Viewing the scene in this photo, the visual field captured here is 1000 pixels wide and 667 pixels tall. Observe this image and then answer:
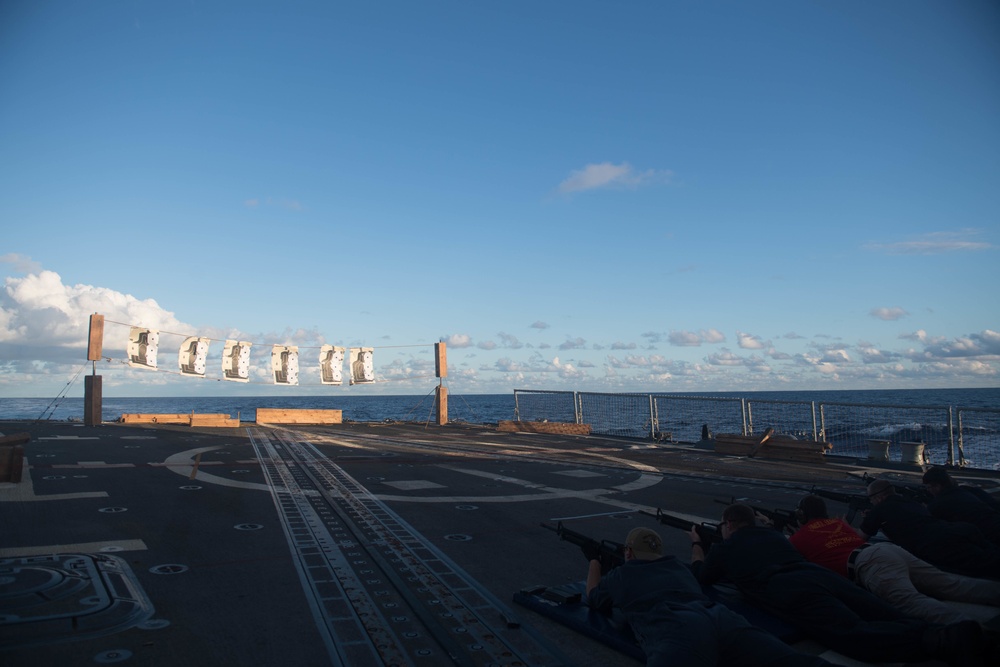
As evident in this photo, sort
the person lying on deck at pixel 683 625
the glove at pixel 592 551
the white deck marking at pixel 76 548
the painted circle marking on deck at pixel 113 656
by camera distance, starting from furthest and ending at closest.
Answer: the white deck marking at pixel 76 548 < the glove at pixel 592 551 < the painted circle marking on deck at pixel 113 656 < the person lying on deck at pixel 683 625

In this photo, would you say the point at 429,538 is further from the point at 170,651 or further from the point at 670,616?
the point at 670,616

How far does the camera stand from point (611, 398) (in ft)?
Answer: 101

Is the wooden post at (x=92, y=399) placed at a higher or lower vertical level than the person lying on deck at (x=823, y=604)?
higher

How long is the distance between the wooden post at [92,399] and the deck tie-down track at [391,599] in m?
21.1

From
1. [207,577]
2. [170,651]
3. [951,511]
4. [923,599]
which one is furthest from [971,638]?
[207,577]

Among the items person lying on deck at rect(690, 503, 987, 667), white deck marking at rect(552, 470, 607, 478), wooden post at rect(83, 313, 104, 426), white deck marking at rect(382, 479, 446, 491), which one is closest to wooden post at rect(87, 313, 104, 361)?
wooden post at rect(83, 313, 104, 426)

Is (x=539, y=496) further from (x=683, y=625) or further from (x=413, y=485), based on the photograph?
(x=683, y=625)

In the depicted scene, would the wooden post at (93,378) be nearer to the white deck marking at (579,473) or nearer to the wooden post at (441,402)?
the wooden post at (441,402)

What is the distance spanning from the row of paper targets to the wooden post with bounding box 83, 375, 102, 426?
1596 millimetres

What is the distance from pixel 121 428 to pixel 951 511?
29486 millimetres

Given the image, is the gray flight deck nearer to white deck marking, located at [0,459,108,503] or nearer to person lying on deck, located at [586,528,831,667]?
white deck marking, located at [0,459,108,503]

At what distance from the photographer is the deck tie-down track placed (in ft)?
16.6

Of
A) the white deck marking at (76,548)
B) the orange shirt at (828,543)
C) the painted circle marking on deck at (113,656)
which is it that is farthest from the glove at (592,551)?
the white deck marking at (76,548)

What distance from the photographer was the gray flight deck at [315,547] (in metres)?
5.15
